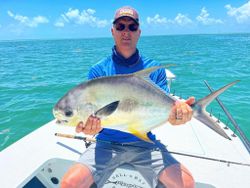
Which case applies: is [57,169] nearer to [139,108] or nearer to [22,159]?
[22,159]

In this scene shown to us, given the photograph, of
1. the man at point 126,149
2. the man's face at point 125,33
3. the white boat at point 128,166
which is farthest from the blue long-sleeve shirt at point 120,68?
the white boat at point 128,166

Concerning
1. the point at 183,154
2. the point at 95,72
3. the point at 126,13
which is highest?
the point at 126,13

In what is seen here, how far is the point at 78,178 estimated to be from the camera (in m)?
2.37

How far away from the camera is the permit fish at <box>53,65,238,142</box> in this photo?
6.66ft

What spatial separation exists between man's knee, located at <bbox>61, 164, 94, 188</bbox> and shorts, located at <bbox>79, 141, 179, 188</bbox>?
0.05 m

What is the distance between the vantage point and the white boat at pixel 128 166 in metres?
2.64

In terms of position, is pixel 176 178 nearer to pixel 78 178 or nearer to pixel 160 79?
pixel 78 178

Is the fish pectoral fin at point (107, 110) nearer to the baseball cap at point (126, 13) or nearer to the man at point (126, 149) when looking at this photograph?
the man at point (126, 149)

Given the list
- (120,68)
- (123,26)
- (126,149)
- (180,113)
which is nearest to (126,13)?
(123,26)

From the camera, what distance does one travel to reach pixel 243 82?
12117 millimetres

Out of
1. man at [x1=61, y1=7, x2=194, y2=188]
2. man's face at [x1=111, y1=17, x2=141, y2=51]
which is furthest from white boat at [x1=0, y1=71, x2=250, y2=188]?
man's face at [x1=111, y1=17, x2=141, y2=51]

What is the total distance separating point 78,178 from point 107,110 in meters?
0.79

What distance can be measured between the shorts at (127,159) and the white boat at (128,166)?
0.06m

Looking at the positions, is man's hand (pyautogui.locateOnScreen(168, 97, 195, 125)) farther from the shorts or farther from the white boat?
the white boat
